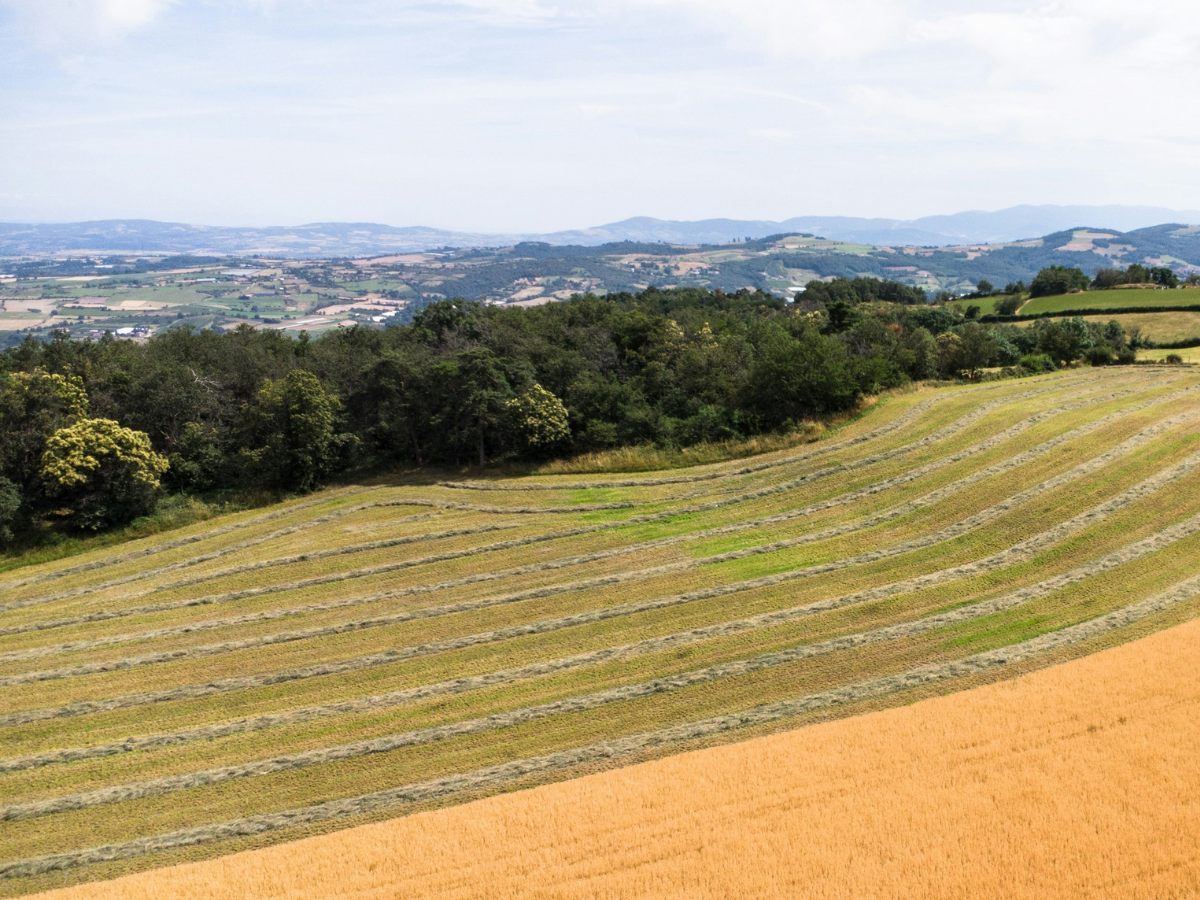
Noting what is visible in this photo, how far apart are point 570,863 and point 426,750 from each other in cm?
603

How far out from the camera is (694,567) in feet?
90.0

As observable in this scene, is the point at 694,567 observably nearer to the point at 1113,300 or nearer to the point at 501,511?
the point at 501,511

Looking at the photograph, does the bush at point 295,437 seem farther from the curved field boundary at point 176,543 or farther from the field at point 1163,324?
the field at point 1163,324

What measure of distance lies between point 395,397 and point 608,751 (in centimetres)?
3413

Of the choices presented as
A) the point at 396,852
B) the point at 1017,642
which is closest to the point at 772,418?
the point at 1017,642

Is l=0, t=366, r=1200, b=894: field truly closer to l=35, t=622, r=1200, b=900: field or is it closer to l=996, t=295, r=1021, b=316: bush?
l=35, t=622, r=1200, b=900: field

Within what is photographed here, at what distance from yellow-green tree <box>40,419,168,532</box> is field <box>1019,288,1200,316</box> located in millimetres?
92483

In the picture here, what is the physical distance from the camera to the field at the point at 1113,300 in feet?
254

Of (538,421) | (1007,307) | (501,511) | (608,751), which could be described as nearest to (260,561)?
(501,511)

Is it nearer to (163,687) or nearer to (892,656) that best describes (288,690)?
(163,687)

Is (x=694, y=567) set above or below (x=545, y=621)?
above

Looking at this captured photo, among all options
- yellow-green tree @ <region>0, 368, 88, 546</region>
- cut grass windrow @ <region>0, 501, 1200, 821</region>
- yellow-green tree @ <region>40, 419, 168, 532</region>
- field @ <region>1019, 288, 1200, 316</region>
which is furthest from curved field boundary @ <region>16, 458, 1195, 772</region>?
field @ <region>1019, 288, 1200, 316</region>

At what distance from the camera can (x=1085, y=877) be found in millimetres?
12367

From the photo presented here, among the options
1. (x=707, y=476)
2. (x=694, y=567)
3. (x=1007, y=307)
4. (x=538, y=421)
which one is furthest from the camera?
(x=1007, y=307)
